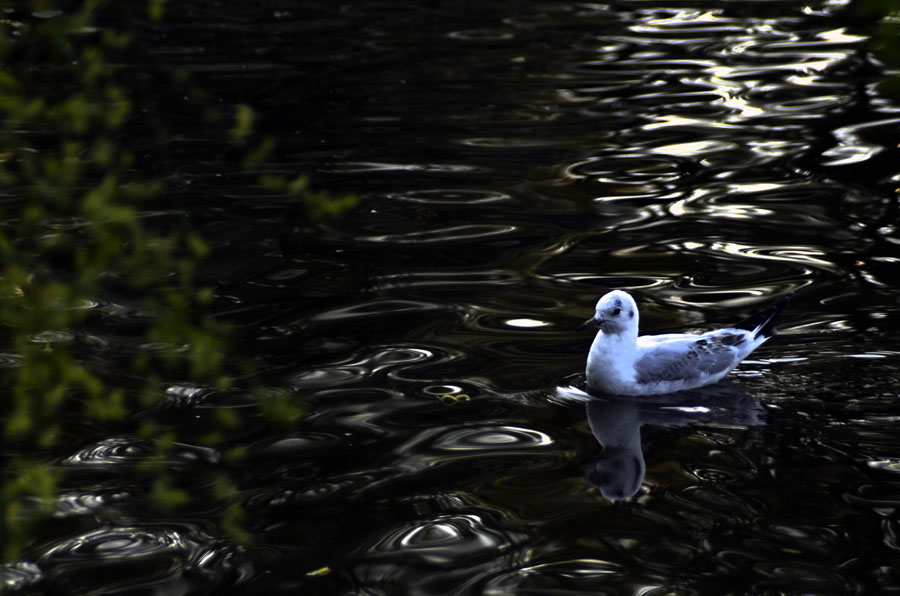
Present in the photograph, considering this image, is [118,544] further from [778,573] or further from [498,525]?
[778,573]

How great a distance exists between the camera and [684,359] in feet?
20.4

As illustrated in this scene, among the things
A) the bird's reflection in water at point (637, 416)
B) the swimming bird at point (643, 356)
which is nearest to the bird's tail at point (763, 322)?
the swimming bird at point (643, 356)

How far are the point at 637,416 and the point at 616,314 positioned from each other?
22.9 inches

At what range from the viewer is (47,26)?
8.11 ft

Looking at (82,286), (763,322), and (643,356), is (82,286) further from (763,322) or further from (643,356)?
(763,322)

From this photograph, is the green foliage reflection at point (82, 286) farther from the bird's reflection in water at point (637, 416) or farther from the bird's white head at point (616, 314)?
the bird's white head at point (616, 314)

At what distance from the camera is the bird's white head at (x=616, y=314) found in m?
6.12

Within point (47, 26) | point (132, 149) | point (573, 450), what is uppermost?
point (47, 26)

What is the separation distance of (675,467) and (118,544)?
8.98 ft

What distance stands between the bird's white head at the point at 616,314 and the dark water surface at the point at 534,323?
0.44m

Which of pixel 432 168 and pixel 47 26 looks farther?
pixel 432 168

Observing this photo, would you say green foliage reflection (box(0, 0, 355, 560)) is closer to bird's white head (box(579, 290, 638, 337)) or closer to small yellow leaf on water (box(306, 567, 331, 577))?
small yellow leaf on water (box(306, 567, 331, 577))

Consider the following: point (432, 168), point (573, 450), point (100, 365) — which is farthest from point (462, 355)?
point (432, 168)

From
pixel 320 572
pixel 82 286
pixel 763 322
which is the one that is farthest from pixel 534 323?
pixel 82 286
